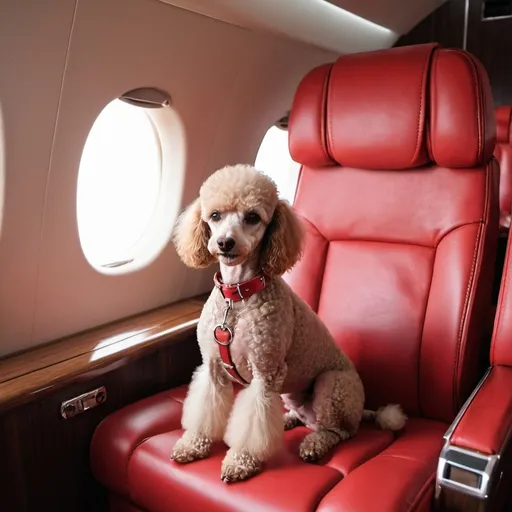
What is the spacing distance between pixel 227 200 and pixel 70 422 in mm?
962

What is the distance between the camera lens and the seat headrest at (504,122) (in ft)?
10.6

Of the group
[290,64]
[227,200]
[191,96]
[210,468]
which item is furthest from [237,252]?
[290,64]

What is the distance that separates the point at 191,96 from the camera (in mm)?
2357

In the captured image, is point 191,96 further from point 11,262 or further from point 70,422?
A: point 70,422

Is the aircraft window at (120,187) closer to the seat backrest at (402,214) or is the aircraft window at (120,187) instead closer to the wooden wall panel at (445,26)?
the seat backrest at (402,214)

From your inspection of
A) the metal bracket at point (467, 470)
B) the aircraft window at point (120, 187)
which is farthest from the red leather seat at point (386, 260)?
the aircraft window at point (120, 187)

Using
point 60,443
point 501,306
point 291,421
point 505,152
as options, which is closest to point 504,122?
point 505,152

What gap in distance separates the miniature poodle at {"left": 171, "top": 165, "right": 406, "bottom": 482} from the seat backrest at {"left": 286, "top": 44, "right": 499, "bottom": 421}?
216 mm

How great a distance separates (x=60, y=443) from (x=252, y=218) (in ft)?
3.34

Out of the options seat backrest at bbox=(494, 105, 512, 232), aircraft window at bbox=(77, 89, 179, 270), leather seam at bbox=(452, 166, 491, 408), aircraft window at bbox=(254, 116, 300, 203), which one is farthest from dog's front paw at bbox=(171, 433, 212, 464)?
seat backrest at bbox=(494, 105, 512, 232)

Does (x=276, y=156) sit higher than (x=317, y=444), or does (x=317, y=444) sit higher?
(x=276, y=156)

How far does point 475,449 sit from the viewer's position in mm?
1434

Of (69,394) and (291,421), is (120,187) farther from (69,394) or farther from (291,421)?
(291,421)

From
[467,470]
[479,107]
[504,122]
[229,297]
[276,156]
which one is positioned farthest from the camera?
[276,156]
